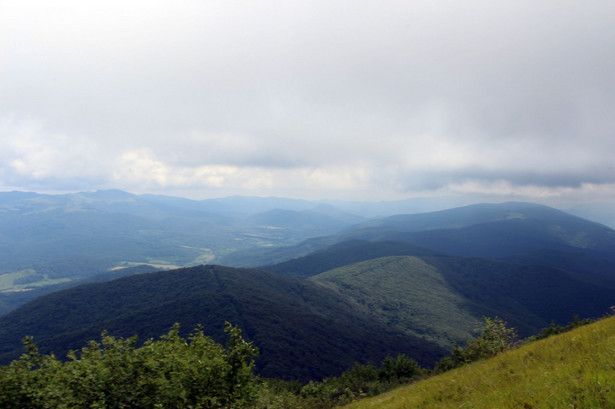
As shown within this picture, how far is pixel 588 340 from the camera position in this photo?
1294 centimetres

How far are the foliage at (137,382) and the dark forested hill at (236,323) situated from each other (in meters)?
88.9

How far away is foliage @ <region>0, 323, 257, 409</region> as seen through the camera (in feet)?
45.8

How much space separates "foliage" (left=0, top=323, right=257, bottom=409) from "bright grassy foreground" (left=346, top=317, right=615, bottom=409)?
335 inches

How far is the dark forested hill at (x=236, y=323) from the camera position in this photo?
416ft

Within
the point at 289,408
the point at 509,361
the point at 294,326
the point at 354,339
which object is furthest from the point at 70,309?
the point at 509,361

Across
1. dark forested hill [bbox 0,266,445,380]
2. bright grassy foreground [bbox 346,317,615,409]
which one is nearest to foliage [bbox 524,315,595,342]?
bright grassy foreground [bbox 346,317,615,409]

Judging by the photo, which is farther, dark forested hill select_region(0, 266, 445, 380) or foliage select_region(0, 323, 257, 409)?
dark forested hill select_region(0, 266, 445, 380)

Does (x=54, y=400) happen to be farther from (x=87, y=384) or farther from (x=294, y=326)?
(x=294, y=326)

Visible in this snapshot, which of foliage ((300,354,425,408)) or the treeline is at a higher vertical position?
the treeline

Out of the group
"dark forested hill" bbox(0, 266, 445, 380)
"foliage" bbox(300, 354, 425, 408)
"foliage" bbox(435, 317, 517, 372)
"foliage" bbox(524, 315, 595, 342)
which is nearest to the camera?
"foliage" bbox(435, 317, 517, 372)

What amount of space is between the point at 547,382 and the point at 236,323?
14718 cm

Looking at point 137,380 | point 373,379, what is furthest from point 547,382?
point 373,379

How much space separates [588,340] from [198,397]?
697 inches

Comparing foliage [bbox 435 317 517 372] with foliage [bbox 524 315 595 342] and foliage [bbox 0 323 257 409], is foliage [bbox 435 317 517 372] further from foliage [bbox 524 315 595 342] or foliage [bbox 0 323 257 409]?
foliage [bbox 0 323 257 409]
